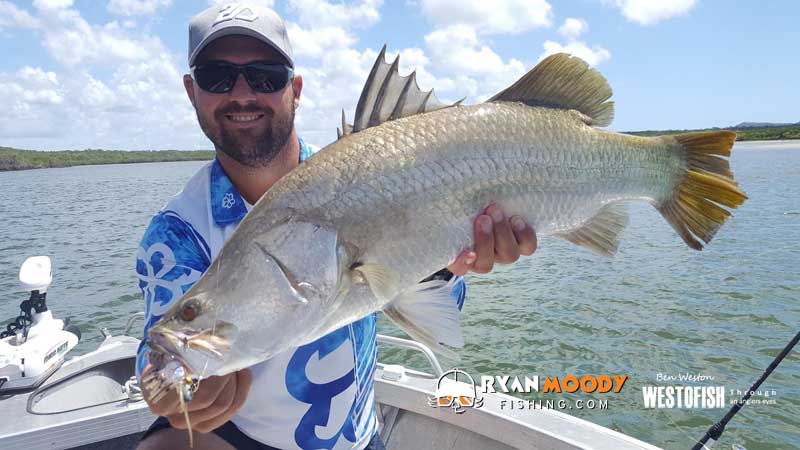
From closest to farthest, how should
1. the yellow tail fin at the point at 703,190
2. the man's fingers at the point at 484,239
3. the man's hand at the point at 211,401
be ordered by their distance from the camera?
the man's hand at the point at 211,401
the man's fingers at the point at 484,239
the yellow tail fin at the point at 703,190

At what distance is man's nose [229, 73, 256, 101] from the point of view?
8.60 feet

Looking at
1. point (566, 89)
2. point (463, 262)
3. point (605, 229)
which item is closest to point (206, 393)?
point (463, 262)

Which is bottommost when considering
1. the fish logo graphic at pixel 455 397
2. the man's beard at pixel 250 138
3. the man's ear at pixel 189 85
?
the fish logo graphic at pixel 455 397

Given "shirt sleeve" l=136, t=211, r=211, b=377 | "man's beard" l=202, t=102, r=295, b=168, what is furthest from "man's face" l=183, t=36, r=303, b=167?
"shirt sleeve" l=136, t=211, r=211, b=377

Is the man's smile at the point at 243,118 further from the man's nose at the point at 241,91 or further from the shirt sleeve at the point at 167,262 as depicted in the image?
the shirt sleeve at the point at 167,262

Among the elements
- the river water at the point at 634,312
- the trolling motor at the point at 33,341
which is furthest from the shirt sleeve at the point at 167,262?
the river water at the point at 634,312

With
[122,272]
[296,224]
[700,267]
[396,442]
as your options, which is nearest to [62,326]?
[396,442]

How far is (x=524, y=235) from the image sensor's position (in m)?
2.27

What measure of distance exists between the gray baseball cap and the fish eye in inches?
56.7

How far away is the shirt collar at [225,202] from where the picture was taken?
2.58 m

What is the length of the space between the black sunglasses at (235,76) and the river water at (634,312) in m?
6.06

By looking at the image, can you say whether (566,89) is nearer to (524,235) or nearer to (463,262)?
(524,235)

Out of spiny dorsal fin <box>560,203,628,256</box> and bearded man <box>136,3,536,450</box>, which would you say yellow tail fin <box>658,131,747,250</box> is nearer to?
spiny dorsal fin <box>560,203,628,256</box>

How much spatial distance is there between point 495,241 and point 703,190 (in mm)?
983
